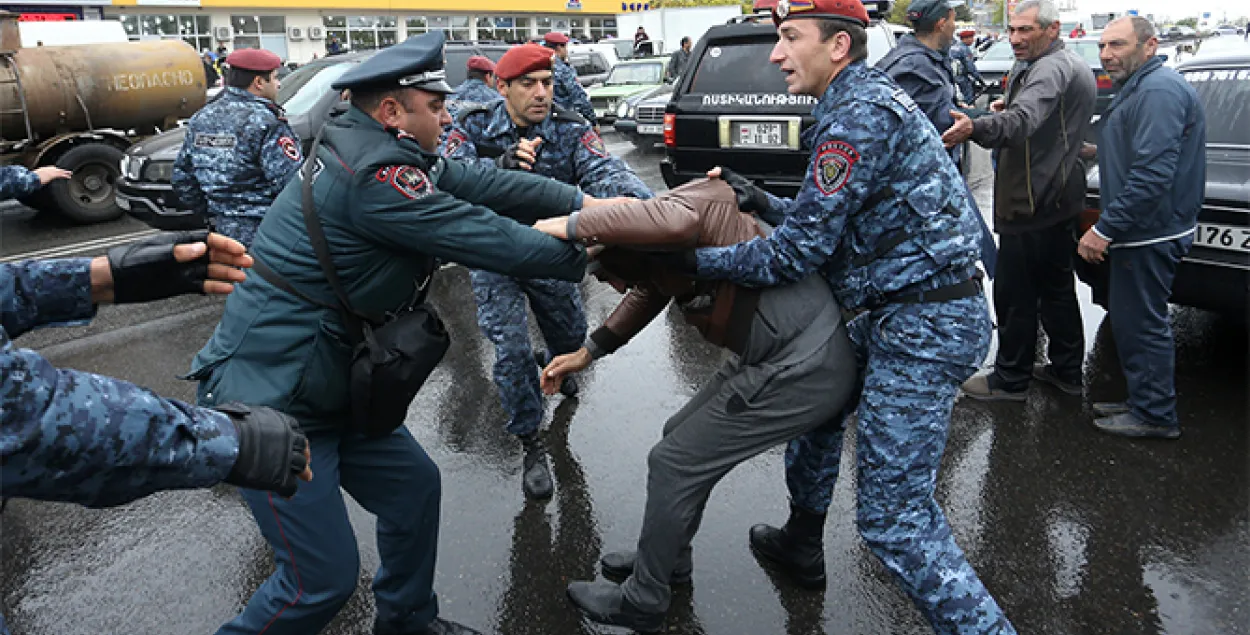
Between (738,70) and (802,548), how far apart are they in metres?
5.14

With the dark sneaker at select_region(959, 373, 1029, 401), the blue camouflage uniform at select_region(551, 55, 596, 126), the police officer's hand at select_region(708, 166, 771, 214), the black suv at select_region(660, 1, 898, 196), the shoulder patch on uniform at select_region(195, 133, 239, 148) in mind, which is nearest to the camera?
the police officer's hand at select_region(708, 166, 771, 214)

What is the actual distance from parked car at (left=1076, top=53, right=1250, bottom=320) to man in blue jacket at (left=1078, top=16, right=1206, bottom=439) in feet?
1.02

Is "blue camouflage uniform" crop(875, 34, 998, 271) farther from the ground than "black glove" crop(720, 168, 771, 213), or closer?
farther from the ground

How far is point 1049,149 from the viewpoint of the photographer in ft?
14.0

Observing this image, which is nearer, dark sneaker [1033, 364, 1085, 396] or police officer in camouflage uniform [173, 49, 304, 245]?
dark sneaker [1033, 364, 1085, 396]

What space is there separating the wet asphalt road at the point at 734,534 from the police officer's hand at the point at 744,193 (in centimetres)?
139

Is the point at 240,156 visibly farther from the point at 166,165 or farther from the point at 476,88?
the point at 166,165

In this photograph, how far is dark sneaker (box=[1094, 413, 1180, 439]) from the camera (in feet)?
13.0

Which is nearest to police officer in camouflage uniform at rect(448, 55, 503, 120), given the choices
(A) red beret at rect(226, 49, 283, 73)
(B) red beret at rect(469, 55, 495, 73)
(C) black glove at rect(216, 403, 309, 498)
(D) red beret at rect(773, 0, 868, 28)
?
(B) red beret at rect(469, 55, 495, 73)

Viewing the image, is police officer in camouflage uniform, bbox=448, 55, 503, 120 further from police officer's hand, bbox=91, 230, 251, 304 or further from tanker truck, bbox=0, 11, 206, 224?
tanker truck, bbox=0, 11, 206, 224

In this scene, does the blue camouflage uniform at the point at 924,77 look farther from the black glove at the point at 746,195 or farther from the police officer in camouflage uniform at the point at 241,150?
the police officer in camouflage uniform at the point at 241,150

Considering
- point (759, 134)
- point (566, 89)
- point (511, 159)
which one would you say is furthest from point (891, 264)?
point (566, 89)

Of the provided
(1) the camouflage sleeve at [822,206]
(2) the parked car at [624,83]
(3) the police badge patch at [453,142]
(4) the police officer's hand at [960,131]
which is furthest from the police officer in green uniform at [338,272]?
(2) the parked car at [624,83]

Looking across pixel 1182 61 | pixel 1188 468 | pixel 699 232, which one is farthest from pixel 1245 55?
pixel 699 232
